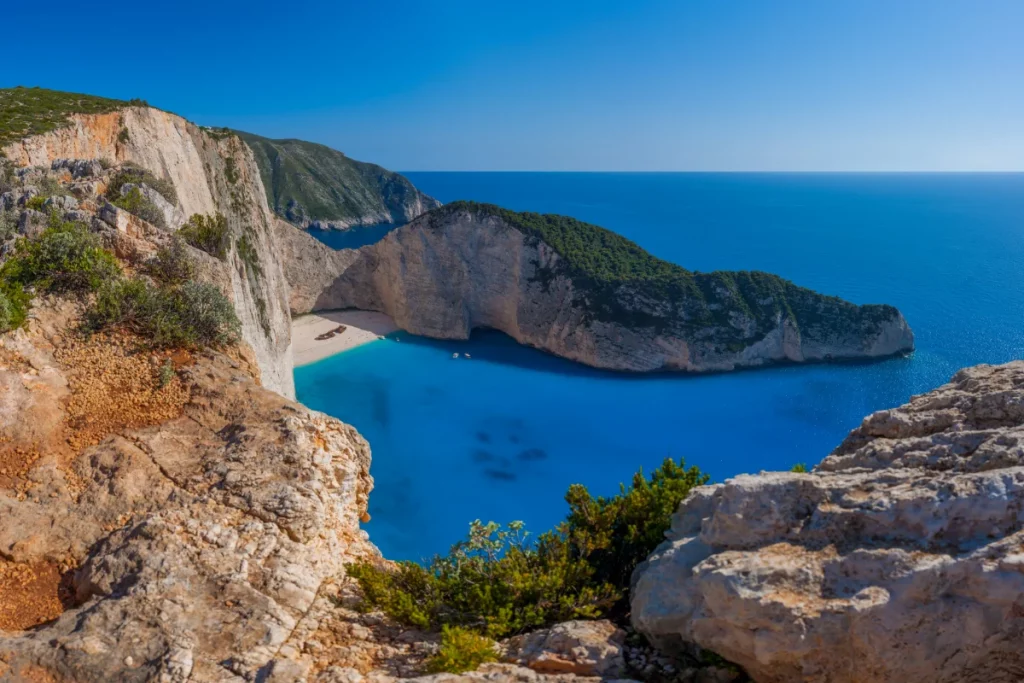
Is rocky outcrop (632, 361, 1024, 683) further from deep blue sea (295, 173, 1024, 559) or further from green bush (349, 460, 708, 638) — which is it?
deep blue sea (295, 173, 1024, 559)

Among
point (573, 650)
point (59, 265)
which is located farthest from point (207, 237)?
point (573, 650)

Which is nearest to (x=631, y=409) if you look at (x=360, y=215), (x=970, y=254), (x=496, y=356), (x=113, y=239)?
(x=496, y=356)

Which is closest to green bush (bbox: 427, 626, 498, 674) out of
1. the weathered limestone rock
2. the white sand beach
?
the weathered limestone rock

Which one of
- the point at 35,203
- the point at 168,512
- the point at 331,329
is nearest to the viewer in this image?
the point at 168,512

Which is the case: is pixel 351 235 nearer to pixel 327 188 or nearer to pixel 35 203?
pixel 327 188

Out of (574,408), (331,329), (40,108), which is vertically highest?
(40,108)

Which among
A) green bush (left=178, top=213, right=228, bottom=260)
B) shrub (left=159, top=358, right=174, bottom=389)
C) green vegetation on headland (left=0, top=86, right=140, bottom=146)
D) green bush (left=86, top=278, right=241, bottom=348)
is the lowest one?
shrub (left=159, top=358, right=174, bottom=389)

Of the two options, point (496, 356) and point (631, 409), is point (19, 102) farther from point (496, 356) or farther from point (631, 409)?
point (631, 409)
